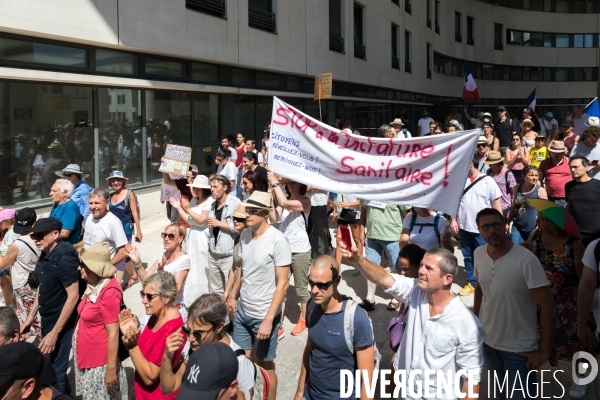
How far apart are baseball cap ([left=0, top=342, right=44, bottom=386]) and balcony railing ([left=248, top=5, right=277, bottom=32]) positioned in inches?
545

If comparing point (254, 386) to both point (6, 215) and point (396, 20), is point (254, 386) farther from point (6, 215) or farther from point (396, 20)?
point (396, 20)

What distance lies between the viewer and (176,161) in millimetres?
7277

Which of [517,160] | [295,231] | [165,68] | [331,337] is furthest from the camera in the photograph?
[165,68]

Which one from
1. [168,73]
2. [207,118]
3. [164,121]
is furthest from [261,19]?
[164,121]

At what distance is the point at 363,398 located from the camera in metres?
3.47

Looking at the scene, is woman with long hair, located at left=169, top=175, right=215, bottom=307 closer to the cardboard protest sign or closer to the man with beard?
the cardboard protest sign

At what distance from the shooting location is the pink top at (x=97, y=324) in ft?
13.7

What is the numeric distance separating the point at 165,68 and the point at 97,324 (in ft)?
33.5

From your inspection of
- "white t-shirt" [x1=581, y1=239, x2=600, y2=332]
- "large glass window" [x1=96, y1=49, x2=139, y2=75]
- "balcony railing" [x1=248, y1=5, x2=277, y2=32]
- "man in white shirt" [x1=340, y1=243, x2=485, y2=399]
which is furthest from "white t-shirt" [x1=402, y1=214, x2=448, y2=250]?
"balcony railing" [x1=248, y1=5, x2=277, y2=32]

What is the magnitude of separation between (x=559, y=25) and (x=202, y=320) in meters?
49.1

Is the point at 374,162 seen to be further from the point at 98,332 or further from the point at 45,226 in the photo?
the point at 45,226

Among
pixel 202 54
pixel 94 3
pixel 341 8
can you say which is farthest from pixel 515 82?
pixel 94 3

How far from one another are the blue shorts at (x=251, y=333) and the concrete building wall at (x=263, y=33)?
23.6ft

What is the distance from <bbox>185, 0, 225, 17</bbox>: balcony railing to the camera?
13.5 metres
